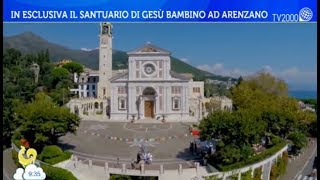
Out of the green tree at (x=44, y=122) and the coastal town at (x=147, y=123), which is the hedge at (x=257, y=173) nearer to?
the coastal town at (x=147, y=123)

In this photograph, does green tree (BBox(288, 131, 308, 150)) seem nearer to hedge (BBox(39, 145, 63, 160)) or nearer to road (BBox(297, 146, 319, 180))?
road (BBox(297, 146, 319, 180))

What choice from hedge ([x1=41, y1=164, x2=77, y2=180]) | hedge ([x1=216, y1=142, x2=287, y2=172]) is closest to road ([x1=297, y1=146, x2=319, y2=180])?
hedge ([x1=216, y1=142, x2=287, y2=172])

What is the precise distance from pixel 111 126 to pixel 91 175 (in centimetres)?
230

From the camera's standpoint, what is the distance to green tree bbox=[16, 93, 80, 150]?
674cm

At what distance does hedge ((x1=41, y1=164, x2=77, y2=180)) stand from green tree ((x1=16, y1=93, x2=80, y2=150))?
0.99 m

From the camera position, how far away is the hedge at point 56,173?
18.1ft

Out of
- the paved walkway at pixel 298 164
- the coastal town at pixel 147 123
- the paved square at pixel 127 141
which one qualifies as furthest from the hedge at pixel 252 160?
the paved square at pixel 127 141

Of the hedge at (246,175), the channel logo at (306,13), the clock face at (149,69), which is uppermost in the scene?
the channel logo at (306,13)

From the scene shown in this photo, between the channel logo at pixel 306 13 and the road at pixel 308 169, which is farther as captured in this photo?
the road at pixel 308 169

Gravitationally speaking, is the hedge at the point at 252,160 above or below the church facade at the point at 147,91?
below

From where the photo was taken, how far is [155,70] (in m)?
10.4

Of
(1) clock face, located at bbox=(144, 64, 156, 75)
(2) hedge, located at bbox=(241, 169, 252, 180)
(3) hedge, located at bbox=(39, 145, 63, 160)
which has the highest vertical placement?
(1) clock face, located at bbox=(144, 64, 156, 75)

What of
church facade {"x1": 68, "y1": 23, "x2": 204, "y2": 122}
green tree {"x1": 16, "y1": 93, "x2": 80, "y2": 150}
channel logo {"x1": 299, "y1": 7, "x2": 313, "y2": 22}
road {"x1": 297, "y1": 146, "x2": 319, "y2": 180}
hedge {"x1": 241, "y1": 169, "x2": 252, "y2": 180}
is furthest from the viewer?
church facade {"x1": 68, "y1": 23, "x2": 204, "y2": 122}

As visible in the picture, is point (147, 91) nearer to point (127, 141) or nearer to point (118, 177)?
point (127, 141)
